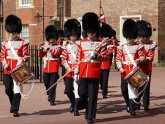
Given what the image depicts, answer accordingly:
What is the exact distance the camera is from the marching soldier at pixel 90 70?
389 inches

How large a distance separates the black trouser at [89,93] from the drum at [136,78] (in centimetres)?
79

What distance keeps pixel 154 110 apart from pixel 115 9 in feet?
70.8

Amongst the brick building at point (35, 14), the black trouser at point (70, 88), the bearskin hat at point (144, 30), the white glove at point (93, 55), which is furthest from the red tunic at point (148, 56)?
the brick building at point (35, 14)

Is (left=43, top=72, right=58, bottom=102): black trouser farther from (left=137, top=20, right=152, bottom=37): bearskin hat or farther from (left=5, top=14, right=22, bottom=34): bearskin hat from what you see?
(left=137, top=20, right=152, bottom=37): bearskin hat

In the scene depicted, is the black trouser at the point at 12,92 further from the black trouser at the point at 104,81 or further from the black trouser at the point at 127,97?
the black trouser at the point at 104,81

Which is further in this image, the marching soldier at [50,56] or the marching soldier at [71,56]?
the marching soldier at [50,56]

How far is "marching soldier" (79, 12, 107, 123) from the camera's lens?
9.89m

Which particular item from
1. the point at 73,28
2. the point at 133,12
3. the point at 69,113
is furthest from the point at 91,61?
the point at 133,12

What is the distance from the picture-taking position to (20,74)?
34.5ft

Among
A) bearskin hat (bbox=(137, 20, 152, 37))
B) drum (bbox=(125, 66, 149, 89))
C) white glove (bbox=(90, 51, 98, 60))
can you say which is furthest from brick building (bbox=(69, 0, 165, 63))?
white glove (bbox=(90, 51, 98, 60))

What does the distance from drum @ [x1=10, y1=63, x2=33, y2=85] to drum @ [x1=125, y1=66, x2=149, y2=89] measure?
6.47 feet

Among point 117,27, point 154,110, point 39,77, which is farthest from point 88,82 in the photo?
point 117,27

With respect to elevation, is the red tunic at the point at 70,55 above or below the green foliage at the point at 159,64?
above

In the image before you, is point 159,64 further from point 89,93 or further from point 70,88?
point 89,93
